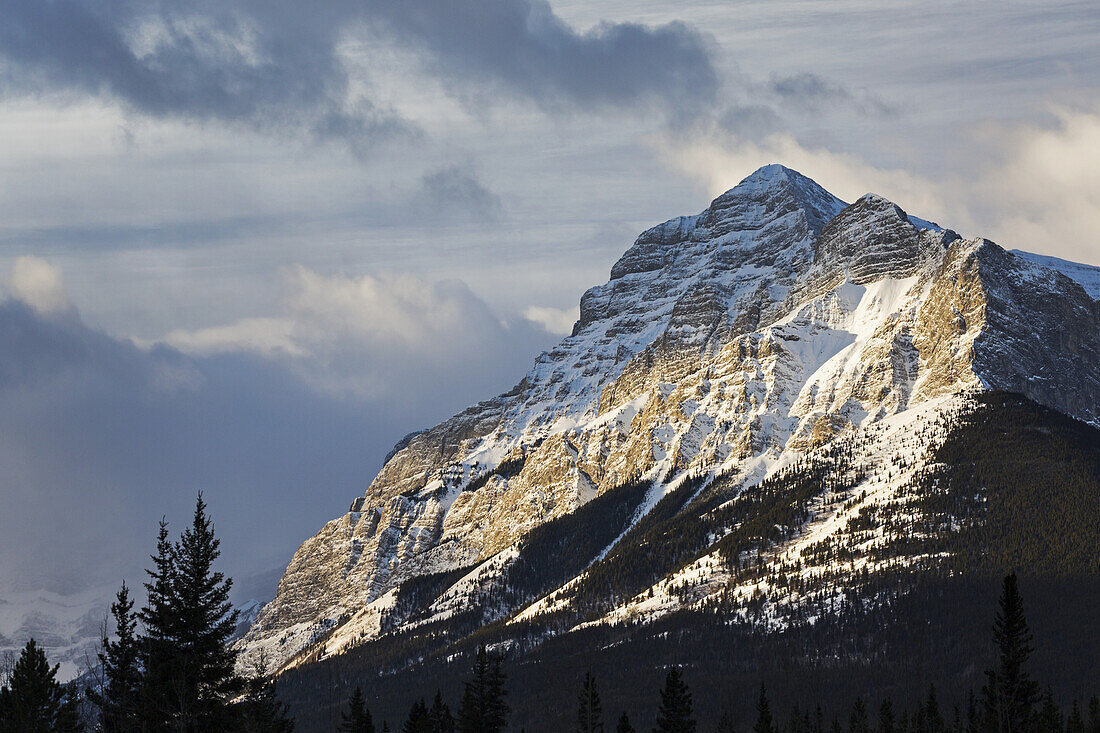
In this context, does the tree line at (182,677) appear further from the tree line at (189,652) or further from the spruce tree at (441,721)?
the spruce tree at (441,721)

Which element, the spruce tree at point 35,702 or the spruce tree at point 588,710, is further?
the spruce tree at point 588,710

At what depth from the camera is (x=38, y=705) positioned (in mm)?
79625

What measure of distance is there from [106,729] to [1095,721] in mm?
110200

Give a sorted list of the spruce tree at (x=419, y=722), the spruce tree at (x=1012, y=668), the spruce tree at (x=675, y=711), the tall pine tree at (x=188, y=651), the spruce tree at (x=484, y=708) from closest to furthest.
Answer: the tall pine tree at (x=188, y=651), the spruce tree at (x=1012, y=668), the spruce tree at (x=675, y=711), the spruce tree at (x=484, y=708), the spruce tree at (x=419, y=722)

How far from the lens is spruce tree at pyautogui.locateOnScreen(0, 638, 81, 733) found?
3031 inches

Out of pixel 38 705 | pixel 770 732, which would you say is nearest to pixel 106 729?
pixel 38 705

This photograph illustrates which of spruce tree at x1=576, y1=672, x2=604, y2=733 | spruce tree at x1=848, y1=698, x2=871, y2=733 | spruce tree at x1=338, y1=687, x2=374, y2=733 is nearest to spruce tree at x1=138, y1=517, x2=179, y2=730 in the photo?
spruce tree at x1=576, y1=672, x2=604, y2=733

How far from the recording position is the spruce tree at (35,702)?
7700 centimetres

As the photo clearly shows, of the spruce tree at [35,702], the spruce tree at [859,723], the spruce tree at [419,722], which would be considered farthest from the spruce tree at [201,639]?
the spruce tree at [859,723]

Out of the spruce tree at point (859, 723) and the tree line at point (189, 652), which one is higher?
the tree line at point (189, 652)

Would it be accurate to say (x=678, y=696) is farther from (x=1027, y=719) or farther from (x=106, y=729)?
(x=106, y=729)

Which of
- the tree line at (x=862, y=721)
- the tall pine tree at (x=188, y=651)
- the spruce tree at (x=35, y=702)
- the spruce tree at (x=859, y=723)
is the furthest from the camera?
the spruce tree at (x=859, y=723)

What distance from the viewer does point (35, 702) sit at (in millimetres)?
79500

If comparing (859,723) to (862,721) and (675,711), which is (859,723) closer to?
(862,721)
